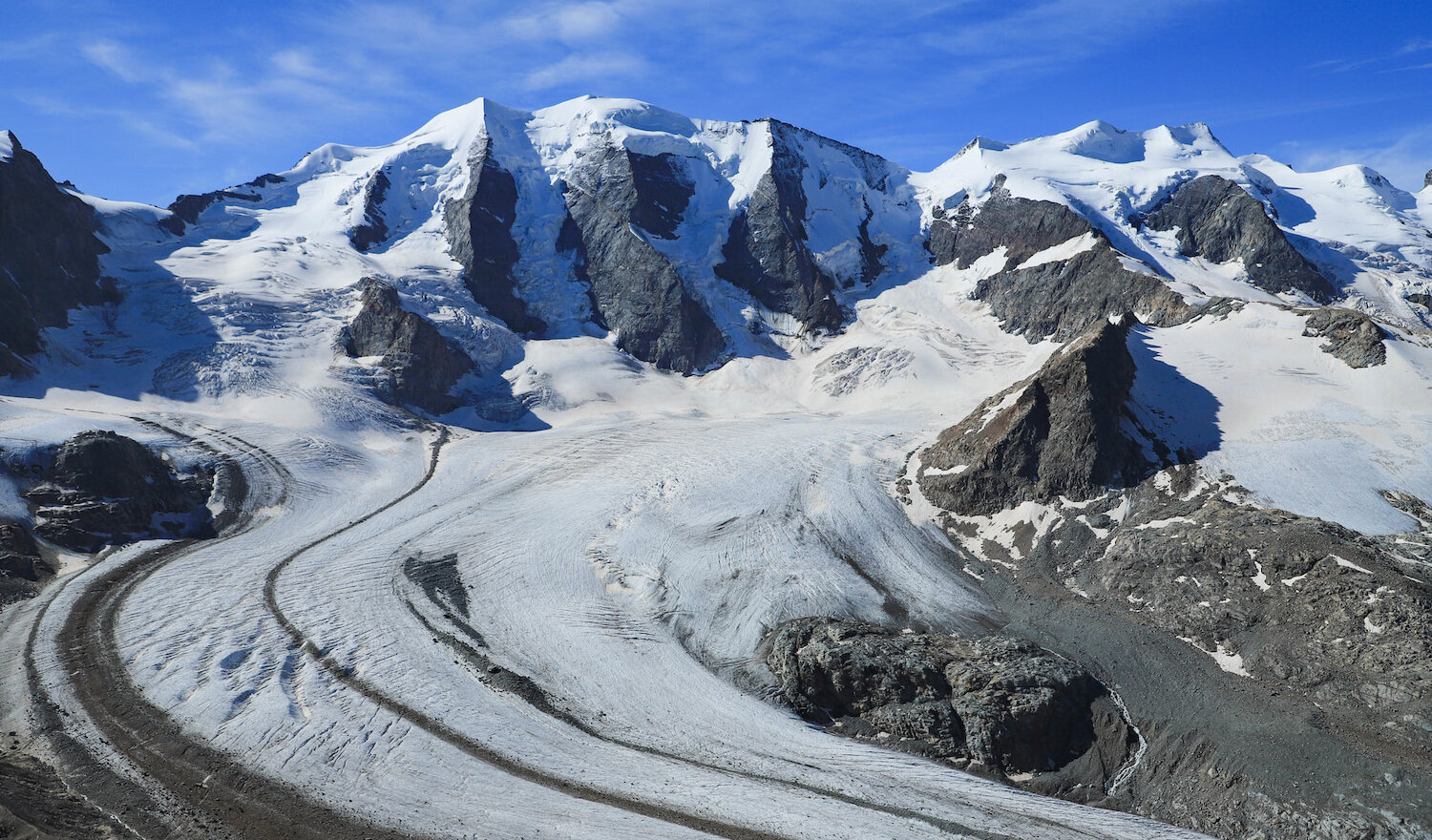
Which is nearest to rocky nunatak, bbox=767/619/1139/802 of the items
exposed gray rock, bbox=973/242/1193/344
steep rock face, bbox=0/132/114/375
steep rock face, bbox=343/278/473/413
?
exposed gray rock, bbox=973/242/1193/344

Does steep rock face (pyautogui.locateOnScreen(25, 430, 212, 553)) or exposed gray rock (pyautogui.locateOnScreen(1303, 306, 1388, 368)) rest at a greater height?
exposed gray rock (pyautogui.locateOnScreen(1303, 306, 1388, 368))

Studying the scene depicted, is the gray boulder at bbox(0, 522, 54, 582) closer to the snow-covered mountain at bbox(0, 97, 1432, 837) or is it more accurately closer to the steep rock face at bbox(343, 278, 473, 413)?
the snow-covered mountain at bbox(0, 97, 1432, 837)

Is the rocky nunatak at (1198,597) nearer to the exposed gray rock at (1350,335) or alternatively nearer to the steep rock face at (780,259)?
the exposed gray rock at (1350,335)

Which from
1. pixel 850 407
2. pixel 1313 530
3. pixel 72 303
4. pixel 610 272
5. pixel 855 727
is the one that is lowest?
pixel 855 727

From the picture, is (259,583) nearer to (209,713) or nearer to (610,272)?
(209,713)

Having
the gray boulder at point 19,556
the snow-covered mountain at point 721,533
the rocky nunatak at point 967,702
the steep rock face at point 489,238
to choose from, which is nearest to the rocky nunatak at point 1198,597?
the snow-covered mountain at point 721,533

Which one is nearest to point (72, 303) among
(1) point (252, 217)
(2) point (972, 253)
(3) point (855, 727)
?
(1) point (252, 217)
